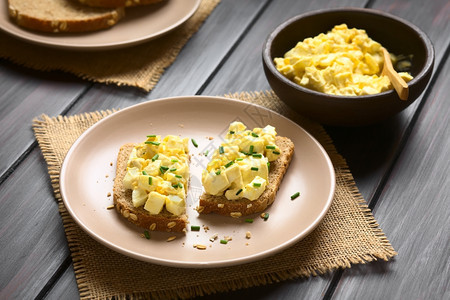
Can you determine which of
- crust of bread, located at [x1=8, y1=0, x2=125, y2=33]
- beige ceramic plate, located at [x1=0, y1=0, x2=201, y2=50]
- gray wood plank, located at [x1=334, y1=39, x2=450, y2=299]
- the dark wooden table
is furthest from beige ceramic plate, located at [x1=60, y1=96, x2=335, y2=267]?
crust of bread, located at [x1=8, y1=0, x2=125, y2=33]

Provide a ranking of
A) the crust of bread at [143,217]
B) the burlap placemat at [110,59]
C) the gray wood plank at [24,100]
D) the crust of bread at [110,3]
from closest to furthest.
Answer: the crust of bread at [143,217], the gray wood plank at [24,100], the burlap placemat at [110,59], the crust of bread at [110,3]

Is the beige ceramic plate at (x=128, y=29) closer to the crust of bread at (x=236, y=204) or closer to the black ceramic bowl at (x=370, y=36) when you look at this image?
the black ceramic bowl at (x=370, y=36)

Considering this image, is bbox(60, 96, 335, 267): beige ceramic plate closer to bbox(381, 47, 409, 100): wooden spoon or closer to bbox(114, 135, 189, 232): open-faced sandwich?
bbox(114, 135, 189, 232): open-faced sandwich

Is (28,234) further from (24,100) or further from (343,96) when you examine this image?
(343,96)

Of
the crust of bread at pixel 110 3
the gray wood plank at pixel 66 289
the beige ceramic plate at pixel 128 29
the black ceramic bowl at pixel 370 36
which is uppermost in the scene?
the black ceramic bowl at pixel 370 36

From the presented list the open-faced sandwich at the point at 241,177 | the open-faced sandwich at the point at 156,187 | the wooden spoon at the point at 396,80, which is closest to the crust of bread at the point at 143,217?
the open-faced sandwich at the point at 156,187
